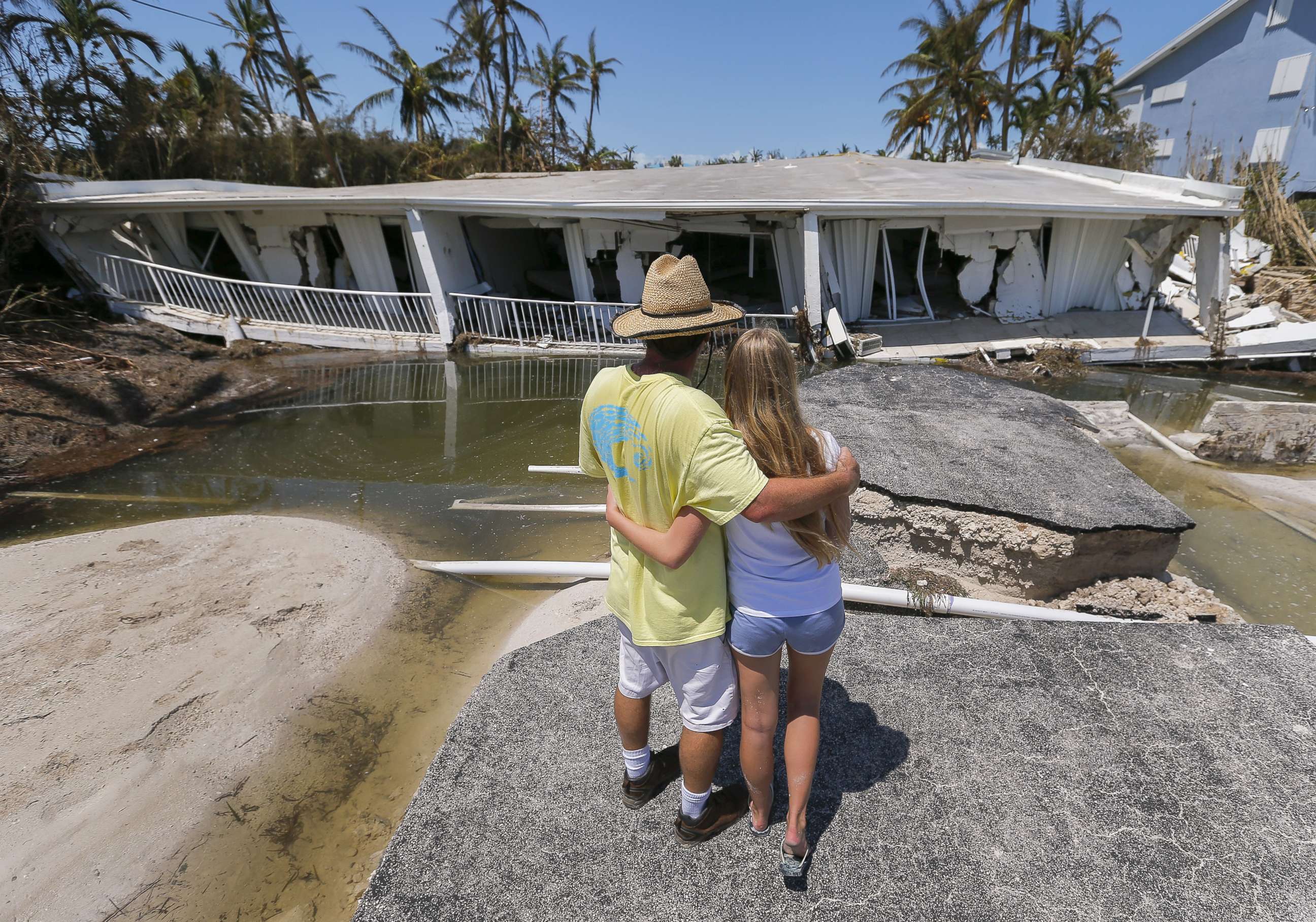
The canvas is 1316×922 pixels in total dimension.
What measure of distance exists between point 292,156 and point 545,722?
91.7 feet

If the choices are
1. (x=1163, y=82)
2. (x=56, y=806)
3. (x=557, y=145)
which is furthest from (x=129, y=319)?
(x=1163, y=82)

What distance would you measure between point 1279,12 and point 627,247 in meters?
24.7

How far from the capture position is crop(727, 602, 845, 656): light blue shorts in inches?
67.1

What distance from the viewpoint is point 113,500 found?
6.19m

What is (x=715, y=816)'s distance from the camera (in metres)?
2.06

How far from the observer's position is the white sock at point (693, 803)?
1.95 metres

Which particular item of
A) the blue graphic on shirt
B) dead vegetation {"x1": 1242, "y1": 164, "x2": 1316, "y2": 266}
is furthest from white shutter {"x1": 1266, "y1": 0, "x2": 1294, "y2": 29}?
the blue graphic on shirt

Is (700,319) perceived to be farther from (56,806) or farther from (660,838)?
(56,806)

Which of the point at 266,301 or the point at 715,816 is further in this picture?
the point at 266,301

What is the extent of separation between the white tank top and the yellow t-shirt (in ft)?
0.19

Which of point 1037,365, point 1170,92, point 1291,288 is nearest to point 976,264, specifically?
point 1037,365

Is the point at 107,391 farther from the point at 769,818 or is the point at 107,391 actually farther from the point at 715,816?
the point at 769,818

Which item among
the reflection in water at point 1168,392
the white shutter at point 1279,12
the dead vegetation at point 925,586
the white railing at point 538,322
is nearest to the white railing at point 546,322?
the white railing at point 538,322

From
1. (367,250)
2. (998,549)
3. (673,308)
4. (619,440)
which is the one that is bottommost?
(998,549)
